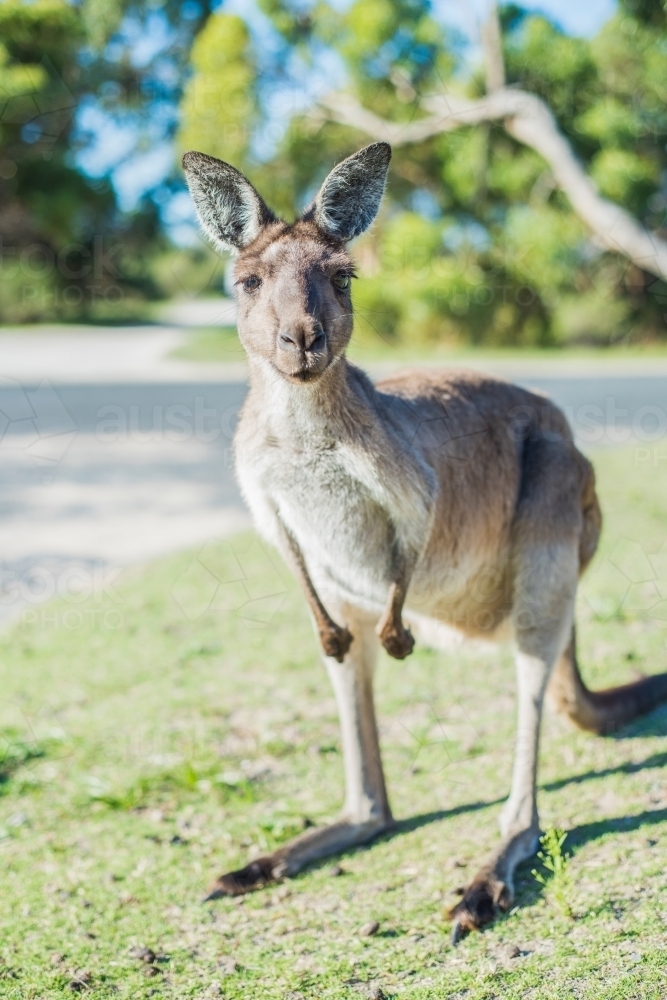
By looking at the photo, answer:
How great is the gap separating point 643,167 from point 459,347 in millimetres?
4756

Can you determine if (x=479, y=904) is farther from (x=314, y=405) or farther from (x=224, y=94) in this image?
(x=224, y=94)

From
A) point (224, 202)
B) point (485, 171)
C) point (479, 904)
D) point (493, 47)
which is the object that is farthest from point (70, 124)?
point (479, 904)

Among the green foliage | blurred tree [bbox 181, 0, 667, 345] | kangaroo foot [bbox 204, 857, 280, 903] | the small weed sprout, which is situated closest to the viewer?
the small weed sprout

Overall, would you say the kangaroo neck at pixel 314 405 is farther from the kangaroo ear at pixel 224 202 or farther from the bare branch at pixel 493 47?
the bare branch at pixel 493 47

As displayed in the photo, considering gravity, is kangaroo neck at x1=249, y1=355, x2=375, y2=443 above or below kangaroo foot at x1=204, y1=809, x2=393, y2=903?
above

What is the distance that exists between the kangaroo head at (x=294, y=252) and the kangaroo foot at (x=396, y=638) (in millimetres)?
710

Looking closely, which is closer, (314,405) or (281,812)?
(314,405)

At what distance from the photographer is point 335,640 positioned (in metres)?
2.58

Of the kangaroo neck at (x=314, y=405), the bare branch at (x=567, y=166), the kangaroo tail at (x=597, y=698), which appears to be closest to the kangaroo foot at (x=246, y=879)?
the kangaroo tail at (x=597, y=698)

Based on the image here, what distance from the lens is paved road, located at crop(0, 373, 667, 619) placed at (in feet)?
21.3

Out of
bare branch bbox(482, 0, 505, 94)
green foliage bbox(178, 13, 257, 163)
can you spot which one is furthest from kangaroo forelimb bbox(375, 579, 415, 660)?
green foliage bbox(178, 13, 257, 163)

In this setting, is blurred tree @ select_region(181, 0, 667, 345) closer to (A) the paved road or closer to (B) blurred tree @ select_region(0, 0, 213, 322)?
(B) blurred tree @ select_region(0, 0, 213, 322)

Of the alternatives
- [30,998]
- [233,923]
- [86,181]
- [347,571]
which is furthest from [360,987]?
[86,181]

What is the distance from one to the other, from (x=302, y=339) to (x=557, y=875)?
1430 mm
